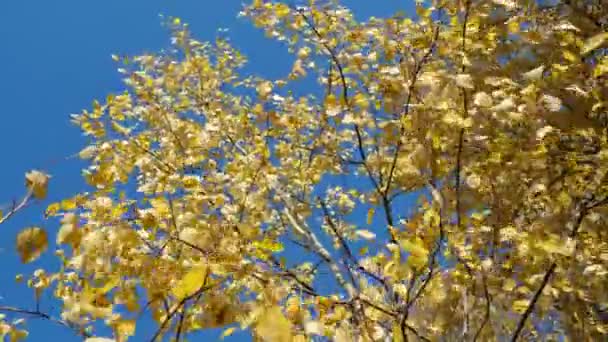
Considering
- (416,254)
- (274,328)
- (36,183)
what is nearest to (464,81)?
(416,254)

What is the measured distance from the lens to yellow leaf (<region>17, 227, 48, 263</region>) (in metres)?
1.95

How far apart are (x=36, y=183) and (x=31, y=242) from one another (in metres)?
0.20

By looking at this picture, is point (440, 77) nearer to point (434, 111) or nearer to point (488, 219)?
point (434, 111)

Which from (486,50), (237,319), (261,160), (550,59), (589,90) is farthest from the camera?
(261,160)

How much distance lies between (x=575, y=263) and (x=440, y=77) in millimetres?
1306

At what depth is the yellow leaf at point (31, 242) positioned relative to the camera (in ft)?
6.39

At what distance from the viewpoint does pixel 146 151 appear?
5.96 m

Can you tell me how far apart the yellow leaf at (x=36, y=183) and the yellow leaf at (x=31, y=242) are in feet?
0.45

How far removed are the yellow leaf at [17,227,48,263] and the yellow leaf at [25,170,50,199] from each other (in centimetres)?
14

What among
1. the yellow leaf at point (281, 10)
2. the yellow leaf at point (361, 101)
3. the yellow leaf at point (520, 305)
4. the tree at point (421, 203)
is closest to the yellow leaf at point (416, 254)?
the tree at point (421, 203)

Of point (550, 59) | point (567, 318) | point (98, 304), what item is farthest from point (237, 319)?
point (567, 318)

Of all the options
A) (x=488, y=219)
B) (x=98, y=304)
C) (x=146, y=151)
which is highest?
(x=146, y=151)

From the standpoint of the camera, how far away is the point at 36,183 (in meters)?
1.89

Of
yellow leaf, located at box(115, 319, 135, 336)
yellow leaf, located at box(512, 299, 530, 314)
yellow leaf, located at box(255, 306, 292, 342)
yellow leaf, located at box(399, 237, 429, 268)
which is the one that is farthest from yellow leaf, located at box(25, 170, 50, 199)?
yellow leaf, located at box(512, 299, 530, 314)
